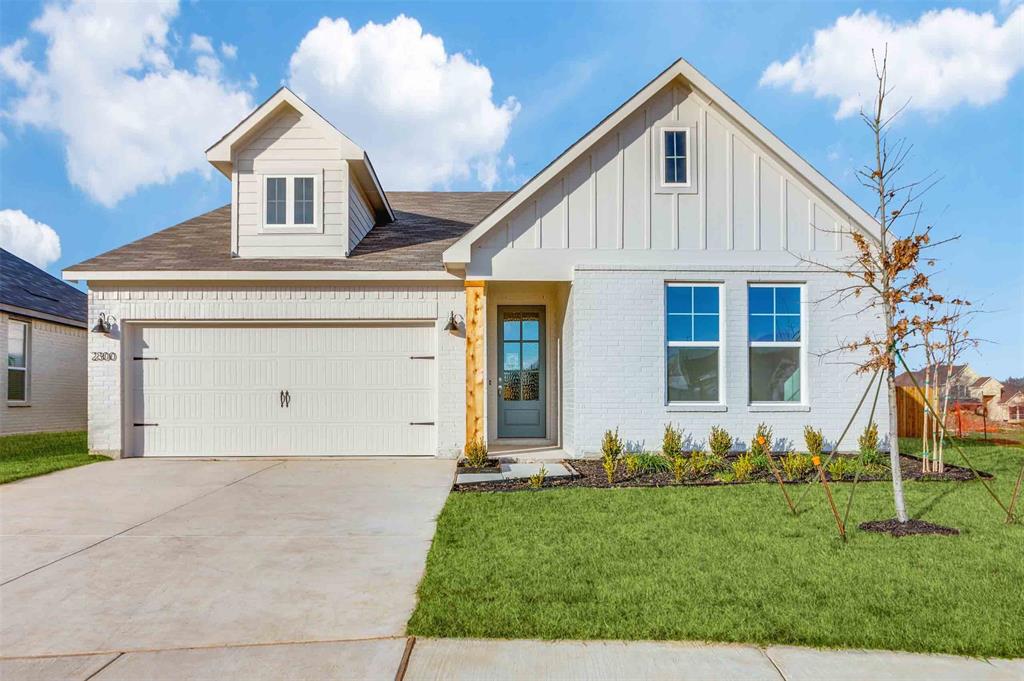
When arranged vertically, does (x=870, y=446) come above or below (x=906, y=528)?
above

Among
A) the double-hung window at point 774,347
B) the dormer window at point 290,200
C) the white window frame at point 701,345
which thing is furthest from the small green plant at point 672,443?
the dormer window at point 290,200

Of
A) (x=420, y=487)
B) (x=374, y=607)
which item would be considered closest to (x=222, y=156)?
(x=420, y=487)

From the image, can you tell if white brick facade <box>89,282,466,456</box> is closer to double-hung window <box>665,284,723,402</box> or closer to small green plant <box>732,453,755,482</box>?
double-hung window <box>665,284,723,402</box>

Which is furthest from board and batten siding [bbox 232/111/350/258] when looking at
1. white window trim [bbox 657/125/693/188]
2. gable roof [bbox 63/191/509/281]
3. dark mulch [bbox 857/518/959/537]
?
dark mulch [bbox 857/518/959/537]

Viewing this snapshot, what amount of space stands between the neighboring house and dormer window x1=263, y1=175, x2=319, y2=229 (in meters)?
7.46

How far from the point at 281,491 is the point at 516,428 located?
5259 mm

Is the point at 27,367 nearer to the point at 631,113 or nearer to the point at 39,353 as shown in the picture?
the point at 39,353

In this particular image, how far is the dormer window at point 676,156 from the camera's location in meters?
10.1

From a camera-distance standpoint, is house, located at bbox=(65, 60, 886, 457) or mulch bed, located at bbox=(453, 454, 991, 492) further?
house, located at bbox=(65, 60, 886, 457)

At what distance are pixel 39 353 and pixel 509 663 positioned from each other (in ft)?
54.6

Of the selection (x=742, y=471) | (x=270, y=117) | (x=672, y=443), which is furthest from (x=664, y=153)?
(x=270, y=117)

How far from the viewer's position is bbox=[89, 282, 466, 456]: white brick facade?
10344mm

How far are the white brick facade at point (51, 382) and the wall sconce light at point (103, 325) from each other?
5.69m

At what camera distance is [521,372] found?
12023 millimetres
